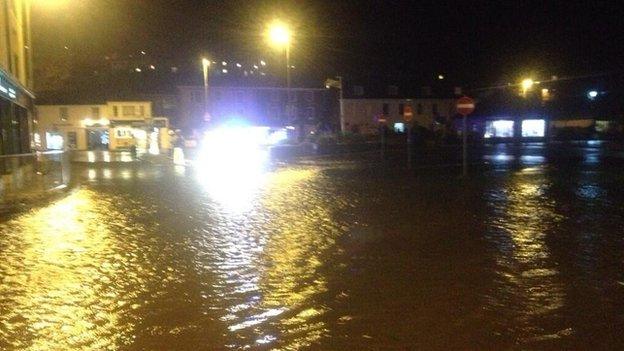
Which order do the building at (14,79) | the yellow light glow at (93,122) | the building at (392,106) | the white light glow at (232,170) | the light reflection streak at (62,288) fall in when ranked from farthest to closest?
the building at (392,106) < the yellow light glow at (93,122) < the building at (14,79) < the white light glow at (232,170) < the light reflection streak at (62,288)

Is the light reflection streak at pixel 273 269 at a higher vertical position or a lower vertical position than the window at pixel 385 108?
lower

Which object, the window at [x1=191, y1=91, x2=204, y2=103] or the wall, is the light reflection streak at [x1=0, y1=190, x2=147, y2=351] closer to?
the wall

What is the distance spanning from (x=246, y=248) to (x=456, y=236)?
340cm

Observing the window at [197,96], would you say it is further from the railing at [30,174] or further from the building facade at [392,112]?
the railing at [30,174]

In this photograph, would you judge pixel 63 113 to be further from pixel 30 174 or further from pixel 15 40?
pixel 30 174

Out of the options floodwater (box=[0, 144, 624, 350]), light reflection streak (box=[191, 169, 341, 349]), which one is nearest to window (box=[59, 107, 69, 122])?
floodwater (box=[0, 144, 624, 350])

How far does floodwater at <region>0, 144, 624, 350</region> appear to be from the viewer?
5664 millimetres

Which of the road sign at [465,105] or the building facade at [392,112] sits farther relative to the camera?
the building facade at [392,112]

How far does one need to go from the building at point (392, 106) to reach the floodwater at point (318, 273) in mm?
62764

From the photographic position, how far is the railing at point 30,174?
17328 mm

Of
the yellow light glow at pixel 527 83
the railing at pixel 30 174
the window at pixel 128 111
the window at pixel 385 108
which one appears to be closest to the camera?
the railing at pixel 30 174

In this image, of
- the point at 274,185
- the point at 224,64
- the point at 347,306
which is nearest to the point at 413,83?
Result: the point at 224,64

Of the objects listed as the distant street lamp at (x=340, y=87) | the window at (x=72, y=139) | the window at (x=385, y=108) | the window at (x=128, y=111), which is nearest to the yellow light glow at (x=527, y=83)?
the window at (x=385, y=108)

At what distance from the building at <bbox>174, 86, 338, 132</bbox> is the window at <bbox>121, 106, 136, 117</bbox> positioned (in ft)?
16.4
